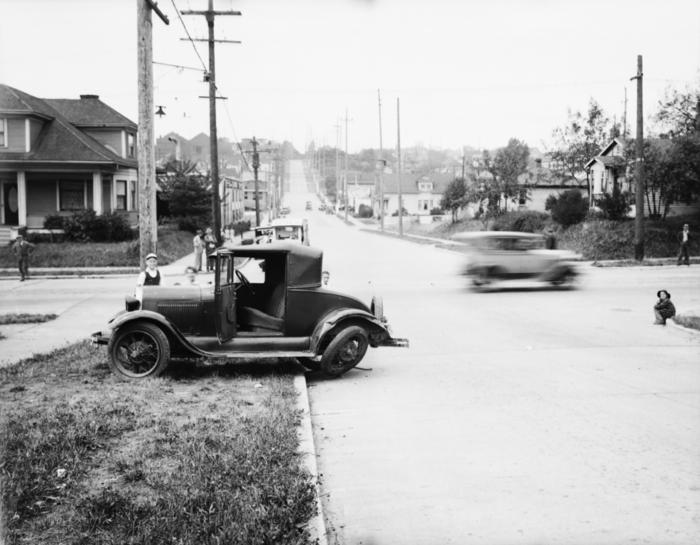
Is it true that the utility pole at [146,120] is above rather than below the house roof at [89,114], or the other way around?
below

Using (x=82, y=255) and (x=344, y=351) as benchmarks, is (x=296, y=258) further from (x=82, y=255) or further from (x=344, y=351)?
(x=82, y=255)

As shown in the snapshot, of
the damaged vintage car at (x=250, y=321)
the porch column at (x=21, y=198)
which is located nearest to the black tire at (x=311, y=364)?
the damaged vintage car at (x=250, y=321)

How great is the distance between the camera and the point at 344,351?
10.4m

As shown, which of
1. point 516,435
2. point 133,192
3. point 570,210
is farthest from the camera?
point 133,192

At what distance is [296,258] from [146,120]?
16.3ft

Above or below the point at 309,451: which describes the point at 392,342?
above

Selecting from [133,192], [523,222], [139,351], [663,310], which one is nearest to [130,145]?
[133,192]

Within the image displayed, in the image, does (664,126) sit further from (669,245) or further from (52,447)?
Answer: (52,447)

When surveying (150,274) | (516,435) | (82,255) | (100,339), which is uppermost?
(150,274)

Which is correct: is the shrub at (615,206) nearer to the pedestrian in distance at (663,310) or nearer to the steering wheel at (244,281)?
the pedestrian in distance at (663,310)

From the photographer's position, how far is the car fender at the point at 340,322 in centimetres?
1009

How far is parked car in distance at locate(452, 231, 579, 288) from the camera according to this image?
22.1m

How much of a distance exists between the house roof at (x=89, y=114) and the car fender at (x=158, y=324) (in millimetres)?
31757

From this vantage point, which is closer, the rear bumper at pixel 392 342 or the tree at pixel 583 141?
the rear bumper at pixel 392 342
